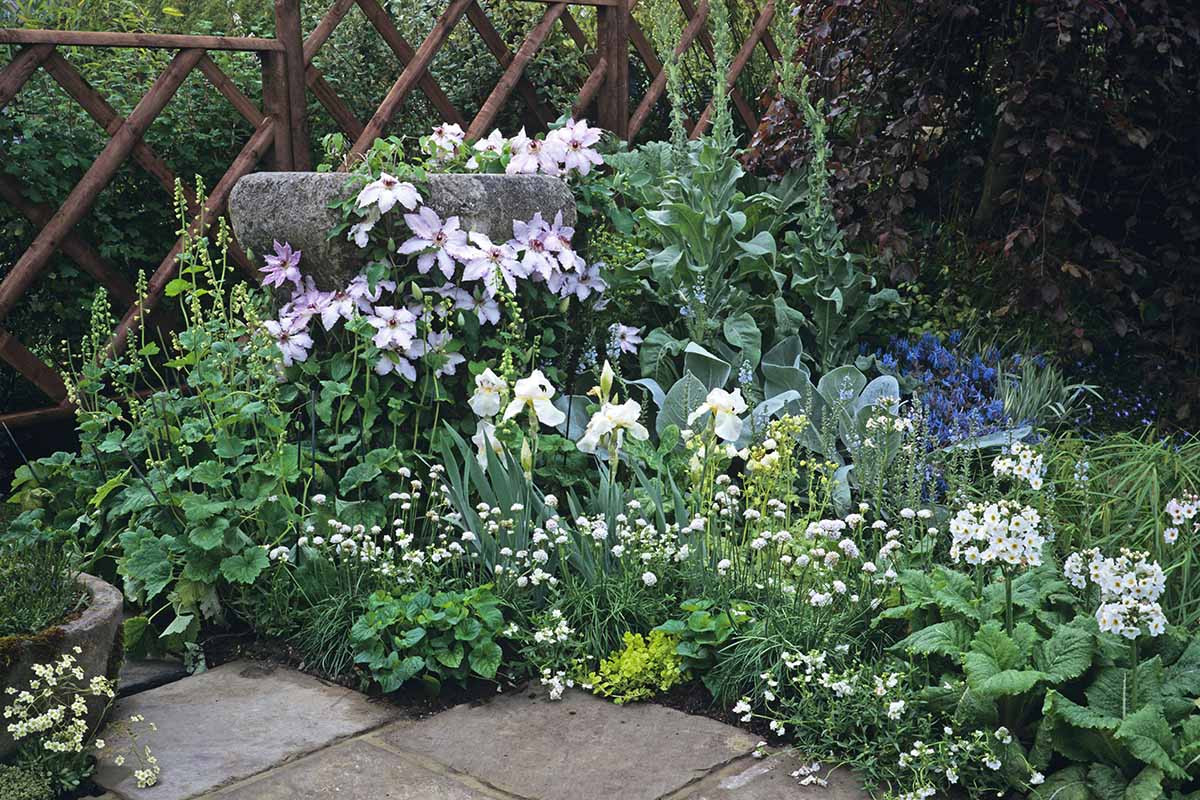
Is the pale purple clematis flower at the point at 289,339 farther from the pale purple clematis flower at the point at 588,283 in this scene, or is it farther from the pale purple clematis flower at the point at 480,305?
the pale purple clematis flower at the point at 588,283

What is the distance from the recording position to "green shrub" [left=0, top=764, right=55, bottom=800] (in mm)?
2498

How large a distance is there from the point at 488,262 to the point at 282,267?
0.67 metres

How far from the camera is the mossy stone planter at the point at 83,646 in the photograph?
2.61 meters

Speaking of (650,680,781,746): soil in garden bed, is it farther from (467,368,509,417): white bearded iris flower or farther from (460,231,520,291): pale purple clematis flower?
(460,231,520,291): pale purple clematis flower

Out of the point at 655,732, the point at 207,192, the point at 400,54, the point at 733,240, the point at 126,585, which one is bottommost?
the point at 655,732

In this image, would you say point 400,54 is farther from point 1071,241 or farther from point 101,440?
point 1071,241

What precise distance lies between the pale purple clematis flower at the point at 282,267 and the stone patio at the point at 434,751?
131 centimetres

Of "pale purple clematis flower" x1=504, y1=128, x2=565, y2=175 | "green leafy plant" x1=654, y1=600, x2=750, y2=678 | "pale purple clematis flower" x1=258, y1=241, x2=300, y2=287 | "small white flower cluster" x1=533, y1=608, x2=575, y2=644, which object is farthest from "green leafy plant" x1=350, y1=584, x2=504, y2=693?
"pale purple clematis flower" x1=504, y1=128, x2=565, y2=175

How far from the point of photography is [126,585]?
3490mm

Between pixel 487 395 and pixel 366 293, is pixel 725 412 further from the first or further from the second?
pixel 366 293

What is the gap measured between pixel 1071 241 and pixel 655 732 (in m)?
3.40

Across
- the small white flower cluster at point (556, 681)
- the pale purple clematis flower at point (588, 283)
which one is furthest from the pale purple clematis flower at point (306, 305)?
the small white flower cluster at point (556, 681)

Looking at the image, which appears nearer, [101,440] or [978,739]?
[978,739]

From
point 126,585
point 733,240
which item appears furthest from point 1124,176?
point 126,585
